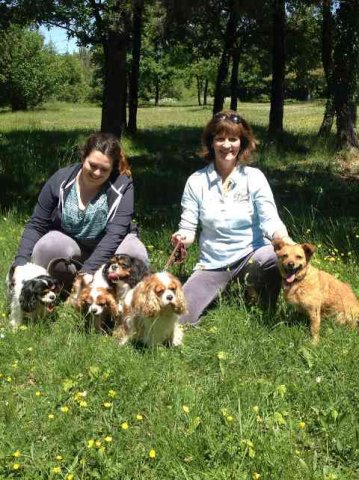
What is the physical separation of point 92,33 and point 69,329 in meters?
11.3

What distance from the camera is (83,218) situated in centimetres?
486

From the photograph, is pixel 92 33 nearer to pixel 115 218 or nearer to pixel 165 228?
pixel 165 228

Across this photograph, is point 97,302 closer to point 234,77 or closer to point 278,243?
point 278,243

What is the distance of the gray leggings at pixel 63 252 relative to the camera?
4781mm

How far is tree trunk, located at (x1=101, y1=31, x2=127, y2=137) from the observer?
35.6 feet

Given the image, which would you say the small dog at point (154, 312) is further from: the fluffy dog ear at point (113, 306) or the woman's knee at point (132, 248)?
the woman's knee at point (132, 248)

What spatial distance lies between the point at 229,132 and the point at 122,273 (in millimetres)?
1429

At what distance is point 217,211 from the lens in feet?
15.2

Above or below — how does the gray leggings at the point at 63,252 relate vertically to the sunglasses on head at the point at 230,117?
below

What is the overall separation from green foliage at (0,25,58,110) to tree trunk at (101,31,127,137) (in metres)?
32.7

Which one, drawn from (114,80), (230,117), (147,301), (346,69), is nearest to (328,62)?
(346,69)

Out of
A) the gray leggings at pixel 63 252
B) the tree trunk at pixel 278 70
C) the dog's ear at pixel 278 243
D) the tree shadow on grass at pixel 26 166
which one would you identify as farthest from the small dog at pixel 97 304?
the tree trunk at pixel 278 70

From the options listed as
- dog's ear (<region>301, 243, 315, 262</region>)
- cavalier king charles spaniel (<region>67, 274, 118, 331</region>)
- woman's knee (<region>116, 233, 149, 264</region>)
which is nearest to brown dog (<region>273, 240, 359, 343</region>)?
dog's ear (<region>301, 243, 315, 262</region>)

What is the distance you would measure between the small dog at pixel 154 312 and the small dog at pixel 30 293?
1.93 feet
